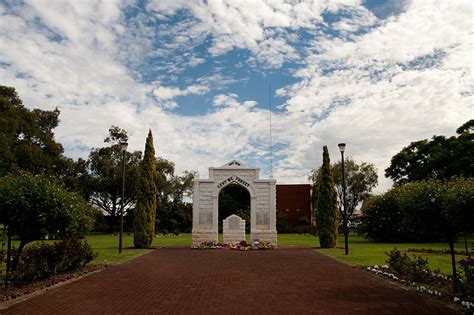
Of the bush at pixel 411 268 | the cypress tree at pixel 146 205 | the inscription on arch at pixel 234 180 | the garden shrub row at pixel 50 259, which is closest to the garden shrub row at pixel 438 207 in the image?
the bush at pixel 411 268

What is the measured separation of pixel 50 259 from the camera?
1164 centimetres

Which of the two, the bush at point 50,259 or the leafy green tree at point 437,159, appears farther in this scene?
the leafy green tree at point 437,159

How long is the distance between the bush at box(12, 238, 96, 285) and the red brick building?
137 ft

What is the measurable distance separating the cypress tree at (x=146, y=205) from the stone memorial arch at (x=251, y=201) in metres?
2.66

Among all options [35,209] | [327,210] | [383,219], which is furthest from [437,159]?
[35,209]

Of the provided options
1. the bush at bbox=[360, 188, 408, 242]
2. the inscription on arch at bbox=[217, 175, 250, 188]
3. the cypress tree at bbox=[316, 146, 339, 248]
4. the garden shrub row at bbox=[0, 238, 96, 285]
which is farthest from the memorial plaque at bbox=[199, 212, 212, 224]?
the bush at bbox=[360, 188, 408, 242]

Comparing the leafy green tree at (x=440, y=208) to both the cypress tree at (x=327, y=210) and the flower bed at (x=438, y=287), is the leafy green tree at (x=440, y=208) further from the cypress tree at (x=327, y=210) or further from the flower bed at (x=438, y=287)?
the cypress tree at (x=327, y=210)

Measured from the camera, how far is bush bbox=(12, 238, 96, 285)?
10.5m

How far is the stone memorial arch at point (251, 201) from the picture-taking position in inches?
965

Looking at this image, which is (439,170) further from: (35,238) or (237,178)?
(35,238)

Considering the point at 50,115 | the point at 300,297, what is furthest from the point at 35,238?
the point at 50,115

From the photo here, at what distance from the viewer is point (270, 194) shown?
2522 cm

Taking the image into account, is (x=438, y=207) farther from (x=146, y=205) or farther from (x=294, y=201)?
(x=294, y=201)

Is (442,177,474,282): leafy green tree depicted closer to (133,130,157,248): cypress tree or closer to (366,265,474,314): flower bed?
(366,265,474,314): flower bed
